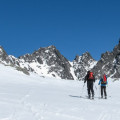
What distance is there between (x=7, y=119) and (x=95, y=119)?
3.09m

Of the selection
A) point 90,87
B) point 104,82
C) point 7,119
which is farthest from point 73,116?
point 104,82

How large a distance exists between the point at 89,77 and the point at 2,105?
7154 mm

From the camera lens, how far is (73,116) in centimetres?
819

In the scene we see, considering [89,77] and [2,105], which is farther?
[89,77]

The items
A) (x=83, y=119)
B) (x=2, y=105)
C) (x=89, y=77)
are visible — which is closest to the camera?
(x=83, y=119)

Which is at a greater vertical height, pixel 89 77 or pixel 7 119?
pixel 89 77

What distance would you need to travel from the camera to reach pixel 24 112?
8055 mm

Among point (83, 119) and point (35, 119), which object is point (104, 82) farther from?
point (35, 119)

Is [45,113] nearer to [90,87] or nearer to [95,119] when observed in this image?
[95,119]

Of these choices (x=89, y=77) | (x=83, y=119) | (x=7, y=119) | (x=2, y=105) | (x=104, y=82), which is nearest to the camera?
(x=7, y=119)

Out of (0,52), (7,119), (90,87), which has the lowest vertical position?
(7,119)

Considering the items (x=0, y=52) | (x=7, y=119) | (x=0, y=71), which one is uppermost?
(x=0, y=52)

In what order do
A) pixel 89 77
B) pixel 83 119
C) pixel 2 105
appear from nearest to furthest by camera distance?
1. pixel 83 119
2. pixel 2 105
3. pixel 89 77

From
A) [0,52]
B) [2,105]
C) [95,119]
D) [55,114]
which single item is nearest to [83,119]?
[95,119]
